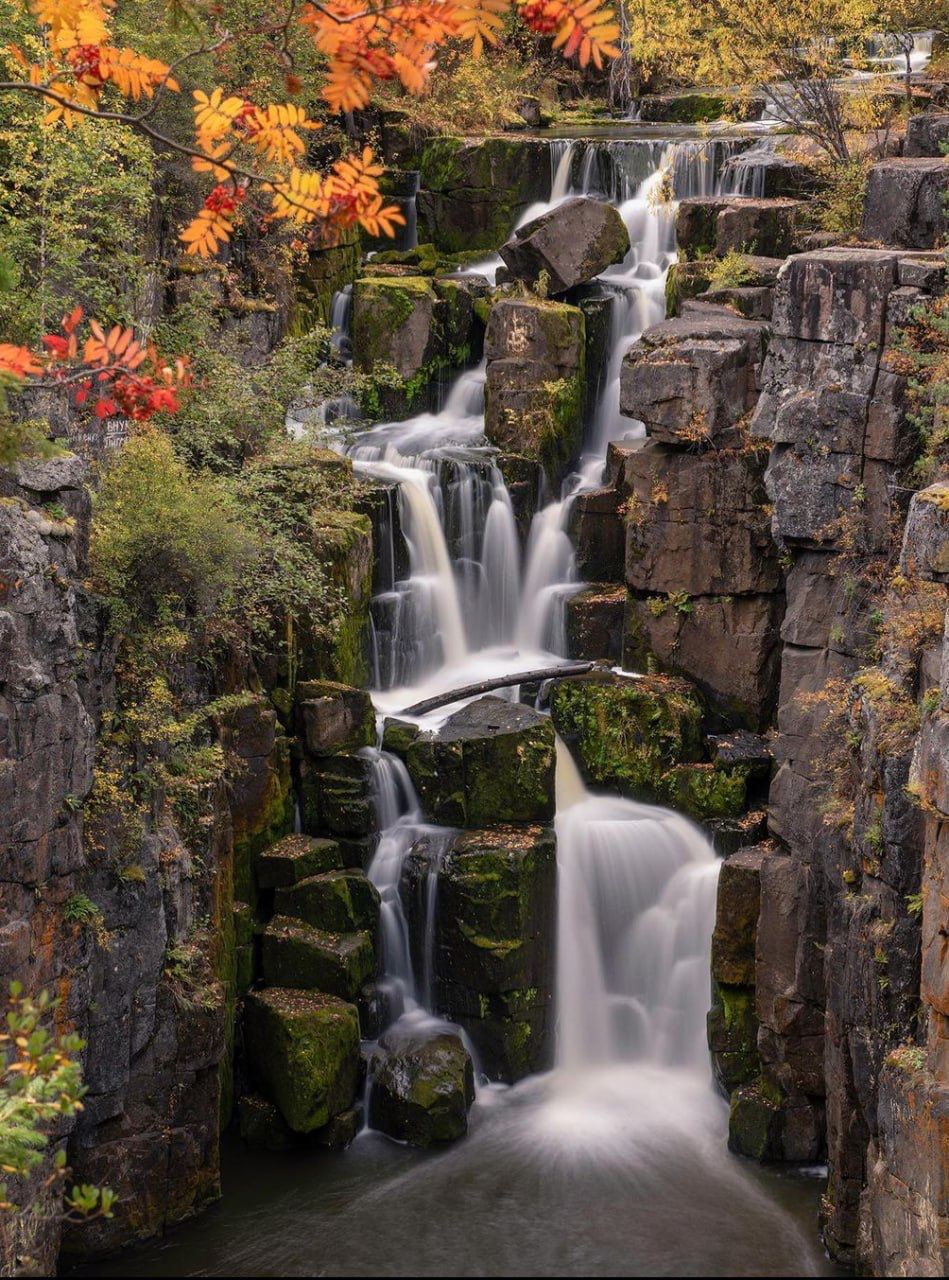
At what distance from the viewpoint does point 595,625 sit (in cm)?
2136

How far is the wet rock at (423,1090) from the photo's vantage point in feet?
54.5

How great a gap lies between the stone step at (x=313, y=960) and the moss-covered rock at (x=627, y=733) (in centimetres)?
398

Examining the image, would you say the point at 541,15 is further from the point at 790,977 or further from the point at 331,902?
the point at 331,902

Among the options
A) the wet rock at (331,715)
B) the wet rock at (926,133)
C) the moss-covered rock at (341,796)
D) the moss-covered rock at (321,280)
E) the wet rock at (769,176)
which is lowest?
the moss-covered rock at (341,796)

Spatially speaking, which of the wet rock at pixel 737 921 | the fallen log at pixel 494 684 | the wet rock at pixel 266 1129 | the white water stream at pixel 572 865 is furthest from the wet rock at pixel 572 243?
the wet rock at pixel 266 1129

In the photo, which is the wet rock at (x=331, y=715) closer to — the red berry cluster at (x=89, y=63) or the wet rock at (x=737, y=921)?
the wet rock at (x=737, y=921)

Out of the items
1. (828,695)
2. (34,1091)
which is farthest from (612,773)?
(34,1091)

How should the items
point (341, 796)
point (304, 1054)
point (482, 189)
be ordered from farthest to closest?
point (482, 189)
point (341, 796)
point (304, 1054)

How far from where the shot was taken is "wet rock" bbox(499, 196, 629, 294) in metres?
24.3

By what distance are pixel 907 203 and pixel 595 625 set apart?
265 inches

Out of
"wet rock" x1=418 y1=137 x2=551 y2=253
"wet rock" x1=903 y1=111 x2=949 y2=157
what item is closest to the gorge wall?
"wet rock" x1=903 y1=111 x2=949 y2=157

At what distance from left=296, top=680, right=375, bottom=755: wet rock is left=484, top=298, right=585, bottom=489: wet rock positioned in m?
5.45

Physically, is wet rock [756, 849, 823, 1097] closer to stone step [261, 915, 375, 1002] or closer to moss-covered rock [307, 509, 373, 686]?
stone step [261, 915, 375, 1002]

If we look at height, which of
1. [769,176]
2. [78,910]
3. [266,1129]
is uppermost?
[769,176]
